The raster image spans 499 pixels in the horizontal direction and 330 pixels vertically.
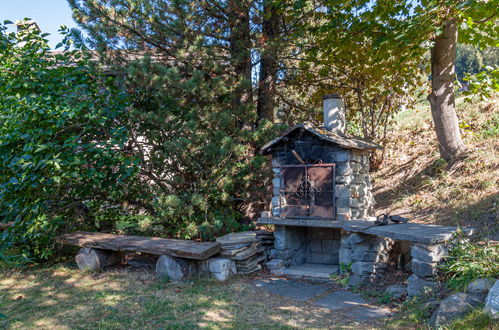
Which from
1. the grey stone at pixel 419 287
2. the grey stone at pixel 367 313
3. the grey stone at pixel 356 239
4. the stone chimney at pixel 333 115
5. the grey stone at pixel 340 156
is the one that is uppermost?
the stone chimney at pixel 333 115

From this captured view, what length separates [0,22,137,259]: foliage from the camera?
5.77m

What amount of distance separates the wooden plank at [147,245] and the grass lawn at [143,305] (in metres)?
0.43

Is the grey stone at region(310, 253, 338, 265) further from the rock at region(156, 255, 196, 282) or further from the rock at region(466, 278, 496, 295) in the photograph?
the rock at region(466, 278, 496, 295)

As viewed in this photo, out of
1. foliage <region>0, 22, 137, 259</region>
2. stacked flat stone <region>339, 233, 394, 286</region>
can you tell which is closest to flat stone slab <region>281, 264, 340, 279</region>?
stacked flat stone <region>339, 233, 394, 286</region>

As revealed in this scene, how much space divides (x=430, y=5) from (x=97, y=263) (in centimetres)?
701

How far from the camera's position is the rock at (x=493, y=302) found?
3271mm

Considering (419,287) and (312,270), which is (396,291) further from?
(312,270)

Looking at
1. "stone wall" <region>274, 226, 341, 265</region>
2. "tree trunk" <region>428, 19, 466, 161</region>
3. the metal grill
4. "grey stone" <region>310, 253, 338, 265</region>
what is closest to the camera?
the metal grill

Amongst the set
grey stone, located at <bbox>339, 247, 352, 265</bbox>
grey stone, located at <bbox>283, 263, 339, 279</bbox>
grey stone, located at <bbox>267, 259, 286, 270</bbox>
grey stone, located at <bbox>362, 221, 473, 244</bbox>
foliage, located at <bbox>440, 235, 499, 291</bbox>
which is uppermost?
grey stone, located at <bbox>362, 221, 473, 244</bbox>

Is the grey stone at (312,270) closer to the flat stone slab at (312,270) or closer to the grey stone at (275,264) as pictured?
the flat stone slab at (312,270)

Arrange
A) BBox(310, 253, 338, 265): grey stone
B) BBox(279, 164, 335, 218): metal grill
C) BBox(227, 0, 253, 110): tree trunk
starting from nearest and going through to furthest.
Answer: BBox(279, 164, 335, 218): metal grill
BBox(310, 253, 338, 265): grey stone
BBox(227, 0, 253, 110): tree trunk

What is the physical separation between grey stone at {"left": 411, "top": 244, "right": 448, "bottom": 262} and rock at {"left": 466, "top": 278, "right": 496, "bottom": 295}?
1.80 ft

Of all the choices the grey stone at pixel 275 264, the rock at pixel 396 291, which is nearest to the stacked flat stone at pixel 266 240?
the grey stone at pixel 275 264

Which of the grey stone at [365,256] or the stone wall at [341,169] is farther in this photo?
the stone wall at [341,169]
